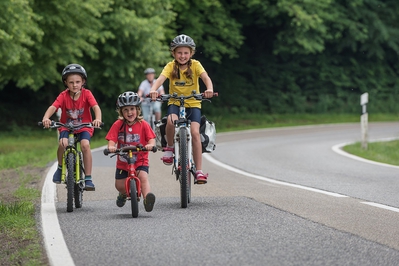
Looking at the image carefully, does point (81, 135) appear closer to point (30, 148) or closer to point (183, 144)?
point (183, 144)

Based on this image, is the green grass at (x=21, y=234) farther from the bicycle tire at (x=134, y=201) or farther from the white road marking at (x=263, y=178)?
the white road marking at (x=263, y=178)

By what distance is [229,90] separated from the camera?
136 feet

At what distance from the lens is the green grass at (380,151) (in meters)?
18.5

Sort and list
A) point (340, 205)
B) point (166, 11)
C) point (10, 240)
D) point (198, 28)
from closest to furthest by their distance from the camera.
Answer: point (10, 240) → point (340, 205) → point (166, 11) → point (198, 28)

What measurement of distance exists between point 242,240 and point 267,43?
36.5m

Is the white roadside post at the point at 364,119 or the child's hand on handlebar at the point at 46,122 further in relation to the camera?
the white roadside post at the point at 364,119

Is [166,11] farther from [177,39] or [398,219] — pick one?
[398,219]

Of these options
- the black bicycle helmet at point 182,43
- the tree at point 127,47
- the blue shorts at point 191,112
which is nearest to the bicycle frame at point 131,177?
the blue shorts at point 191,112

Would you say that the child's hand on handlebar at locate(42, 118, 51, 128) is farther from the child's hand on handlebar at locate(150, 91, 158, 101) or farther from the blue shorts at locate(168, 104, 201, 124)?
the blue shorts at locate(168, 104, 201, 124)

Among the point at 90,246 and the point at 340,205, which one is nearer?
the point at 90,246

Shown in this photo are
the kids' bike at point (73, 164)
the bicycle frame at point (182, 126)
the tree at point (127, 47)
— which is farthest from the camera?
the tree at point (127, 47)

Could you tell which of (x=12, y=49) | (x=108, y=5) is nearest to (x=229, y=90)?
(x=108, y=5)

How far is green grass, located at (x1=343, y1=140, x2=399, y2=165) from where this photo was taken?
727 inches

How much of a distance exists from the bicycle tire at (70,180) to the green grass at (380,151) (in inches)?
349
